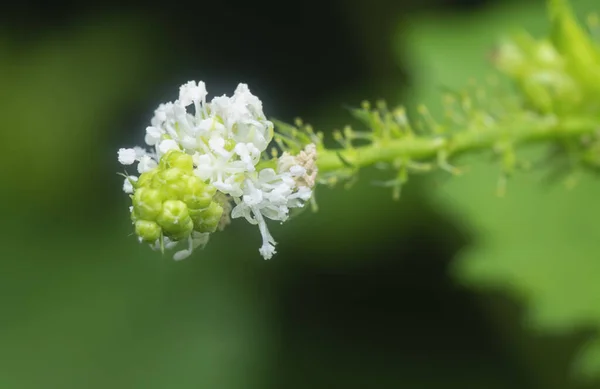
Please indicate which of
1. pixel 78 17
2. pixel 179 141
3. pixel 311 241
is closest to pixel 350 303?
pixel 311 241

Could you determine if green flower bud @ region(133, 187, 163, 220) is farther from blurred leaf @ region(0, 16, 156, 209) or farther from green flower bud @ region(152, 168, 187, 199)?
blurred leaf @ region(0, 16, 156, 209)

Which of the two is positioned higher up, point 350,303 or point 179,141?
point 350,303

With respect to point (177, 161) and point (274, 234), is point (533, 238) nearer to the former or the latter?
point (274, 234)

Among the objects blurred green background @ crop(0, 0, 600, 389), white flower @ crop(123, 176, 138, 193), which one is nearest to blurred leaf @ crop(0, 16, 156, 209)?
blurred green background @ crop(0, 0, 600, 389)

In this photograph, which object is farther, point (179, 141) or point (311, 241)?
point (311, 241)

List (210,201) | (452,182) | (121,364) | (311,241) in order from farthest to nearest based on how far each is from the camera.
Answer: (311,241) → (121,364) → (452,182) → (210,201)

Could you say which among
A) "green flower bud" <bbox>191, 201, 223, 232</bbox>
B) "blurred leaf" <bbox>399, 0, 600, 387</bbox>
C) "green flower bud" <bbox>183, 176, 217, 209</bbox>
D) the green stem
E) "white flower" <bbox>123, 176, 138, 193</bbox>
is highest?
"blurred leaf" <bbox>399, 0, 600, 387</bbox>

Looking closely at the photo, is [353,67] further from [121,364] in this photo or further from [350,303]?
[121,364]

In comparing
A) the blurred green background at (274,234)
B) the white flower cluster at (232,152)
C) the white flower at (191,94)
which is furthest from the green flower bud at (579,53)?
the blurred green background at (274,234)
